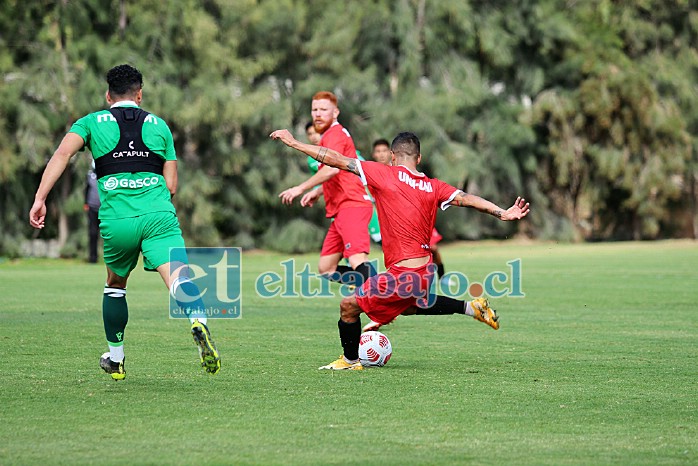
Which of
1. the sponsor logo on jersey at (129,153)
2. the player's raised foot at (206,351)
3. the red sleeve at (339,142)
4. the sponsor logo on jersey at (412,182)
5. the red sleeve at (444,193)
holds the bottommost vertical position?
the player's raised foot at (206,351)

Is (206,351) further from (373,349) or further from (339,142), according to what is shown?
(339,142)

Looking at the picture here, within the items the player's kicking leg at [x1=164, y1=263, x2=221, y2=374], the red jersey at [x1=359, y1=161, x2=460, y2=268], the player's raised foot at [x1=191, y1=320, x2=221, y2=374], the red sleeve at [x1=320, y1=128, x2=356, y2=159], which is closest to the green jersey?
the player's kicking leg at [x1=164, y1=263, x2=221, y2=374]

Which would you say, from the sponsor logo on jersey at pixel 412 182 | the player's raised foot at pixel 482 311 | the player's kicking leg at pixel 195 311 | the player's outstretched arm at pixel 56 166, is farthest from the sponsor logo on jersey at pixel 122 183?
the player's raised foot at pixel 482 311

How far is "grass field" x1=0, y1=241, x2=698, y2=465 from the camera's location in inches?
220

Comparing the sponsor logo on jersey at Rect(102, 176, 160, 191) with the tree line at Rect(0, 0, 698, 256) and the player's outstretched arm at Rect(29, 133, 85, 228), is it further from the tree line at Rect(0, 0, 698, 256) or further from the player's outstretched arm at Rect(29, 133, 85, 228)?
the tree line at Rect(0, 0, 698, 256)

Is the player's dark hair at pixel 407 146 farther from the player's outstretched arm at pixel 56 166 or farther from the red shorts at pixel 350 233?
the red shorts at pixel 350 233

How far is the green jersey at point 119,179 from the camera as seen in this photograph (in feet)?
24.5

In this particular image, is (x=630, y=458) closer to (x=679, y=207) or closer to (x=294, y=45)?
(x=294, y=45)

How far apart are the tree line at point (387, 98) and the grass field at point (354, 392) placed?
18.2 meters

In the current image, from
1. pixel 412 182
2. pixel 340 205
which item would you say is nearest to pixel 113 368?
pixel 412 182

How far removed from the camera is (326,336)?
11.0 m

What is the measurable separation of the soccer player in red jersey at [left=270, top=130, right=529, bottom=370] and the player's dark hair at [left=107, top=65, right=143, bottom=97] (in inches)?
58.9

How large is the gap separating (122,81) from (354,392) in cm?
272

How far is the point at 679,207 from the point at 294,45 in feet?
61.5
